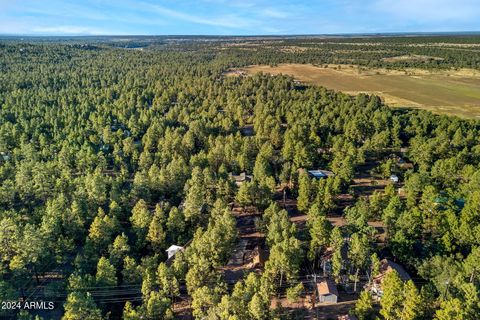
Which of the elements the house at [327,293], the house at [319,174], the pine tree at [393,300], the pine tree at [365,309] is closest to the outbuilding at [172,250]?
the house at [327,293]

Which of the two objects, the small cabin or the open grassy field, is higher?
the open grassy field

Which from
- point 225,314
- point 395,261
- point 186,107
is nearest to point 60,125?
point 186,107

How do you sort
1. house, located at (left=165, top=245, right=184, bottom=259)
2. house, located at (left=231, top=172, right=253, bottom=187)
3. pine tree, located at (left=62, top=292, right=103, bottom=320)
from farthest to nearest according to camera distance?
house, located at (left=231, top=172, right=253, bottom=187)
house, located at (left=165, top=245, right=184, bottom=259)
pine tree, located at (left=62, top=292, right=103, bottom=320)

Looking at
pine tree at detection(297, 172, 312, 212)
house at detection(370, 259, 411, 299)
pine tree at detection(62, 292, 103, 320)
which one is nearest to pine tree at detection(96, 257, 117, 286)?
pine tree at detection(62, 292, 103, 320)

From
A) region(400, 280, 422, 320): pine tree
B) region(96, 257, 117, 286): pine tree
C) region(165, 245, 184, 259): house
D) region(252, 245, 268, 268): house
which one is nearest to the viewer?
region(400, 280, 422, 320): pine tree

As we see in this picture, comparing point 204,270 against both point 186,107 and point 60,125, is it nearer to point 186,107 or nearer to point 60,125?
point 60,125

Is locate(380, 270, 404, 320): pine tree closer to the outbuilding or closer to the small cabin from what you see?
the outbuilding
